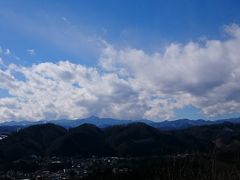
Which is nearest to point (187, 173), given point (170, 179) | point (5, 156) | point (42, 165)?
point (170, 179)

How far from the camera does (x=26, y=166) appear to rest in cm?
14312

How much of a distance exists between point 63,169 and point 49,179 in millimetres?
30854

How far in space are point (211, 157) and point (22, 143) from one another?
625ft

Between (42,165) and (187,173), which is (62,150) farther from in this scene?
(187,173)

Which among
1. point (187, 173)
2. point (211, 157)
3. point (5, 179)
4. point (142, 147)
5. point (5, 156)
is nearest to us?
point (211, 157)

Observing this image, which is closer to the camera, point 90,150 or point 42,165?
point 42,165

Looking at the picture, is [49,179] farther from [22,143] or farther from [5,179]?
[22,143]

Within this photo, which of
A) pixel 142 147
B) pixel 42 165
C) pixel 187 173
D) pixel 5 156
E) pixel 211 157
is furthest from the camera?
pixel 142 147

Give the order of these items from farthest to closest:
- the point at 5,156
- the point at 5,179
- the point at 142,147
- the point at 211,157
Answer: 1. the point at 142,147
2. the point at 5,156
3. the point at 5,179
4. the point at 211,157

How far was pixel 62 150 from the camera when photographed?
18988 cm

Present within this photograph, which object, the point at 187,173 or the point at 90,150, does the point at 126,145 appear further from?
the point at 187,173

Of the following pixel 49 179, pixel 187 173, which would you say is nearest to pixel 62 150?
pixel 49 179

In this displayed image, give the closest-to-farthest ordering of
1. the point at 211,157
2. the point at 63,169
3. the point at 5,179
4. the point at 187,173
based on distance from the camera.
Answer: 1. the point at 211,157
2. the point at 187,173
3. the point at 5,179
4. the point at 63,169

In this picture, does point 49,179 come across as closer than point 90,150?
Yes
